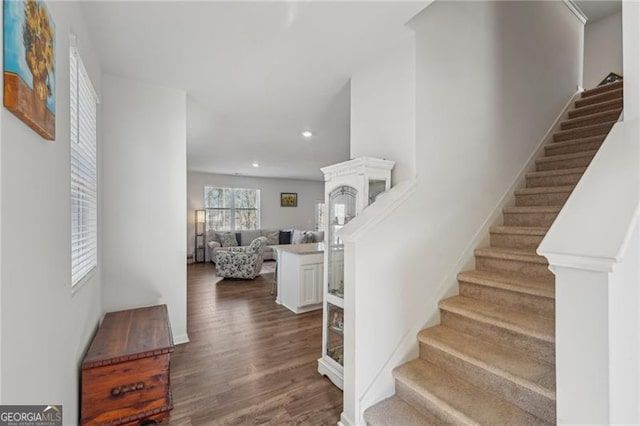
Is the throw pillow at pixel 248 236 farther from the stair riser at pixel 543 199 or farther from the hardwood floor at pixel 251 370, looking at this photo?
the stair riser at pixel 543 199

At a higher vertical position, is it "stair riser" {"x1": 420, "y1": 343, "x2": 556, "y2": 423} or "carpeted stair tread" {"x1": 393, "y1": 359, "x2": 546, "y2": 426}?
"stair riser" {"x1": 420, "y1": 343, "x2": 556, "y2": 423}

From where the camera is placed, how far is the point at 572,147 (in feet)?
9.82

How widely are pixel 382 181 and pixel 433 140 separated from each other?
48 centimetres

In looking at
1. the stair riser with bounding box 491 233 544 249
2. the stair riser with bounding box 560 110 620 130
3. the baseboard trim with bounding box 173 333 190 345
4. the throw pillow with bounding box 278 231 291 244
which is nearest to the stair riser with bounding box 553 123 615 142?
the stair riser with bounding box 560 110 620 130

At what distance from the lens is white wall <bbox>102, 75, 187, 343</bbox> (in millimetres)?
2520

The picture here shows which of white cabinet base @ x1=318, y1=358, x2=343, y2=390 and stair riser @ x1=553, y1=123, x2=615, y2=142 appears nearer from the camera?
white cabinet base @ x1=318, y1=358, x2=343, y2=390

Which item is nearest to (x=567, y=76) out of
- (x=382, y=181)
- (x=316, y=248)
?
(x=382, y=181)

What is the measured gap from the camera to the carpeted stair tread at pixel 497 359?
1431 mm

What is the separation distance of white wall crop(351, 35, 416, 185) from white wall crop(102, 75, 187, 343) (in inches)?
69.0

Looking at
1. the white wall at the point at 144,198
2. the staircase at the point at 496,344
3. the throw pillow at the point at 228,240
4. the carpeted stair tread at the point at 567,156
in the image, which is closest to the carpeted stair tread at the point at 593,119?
the carpeted stair tread at the point at 567,156

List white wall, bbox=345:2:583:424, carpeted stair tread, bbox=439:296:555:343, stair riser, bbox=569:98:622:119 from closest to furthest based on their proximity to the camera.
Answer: carpeted stair tread, bbox=439:296:555:343
white wall, bbox=345:2:583:424
stair riser, bbox=569:98:622:119

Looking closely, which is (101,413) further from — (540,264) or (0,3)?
(540,264)

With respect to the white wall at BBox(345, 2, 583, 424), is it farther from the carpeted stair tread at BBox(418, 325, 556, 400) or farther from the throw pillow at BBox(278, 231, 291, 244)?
the throw pillow at BBox(278, 231, 291, 244)

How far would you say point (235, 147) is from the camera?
17.1 feet
